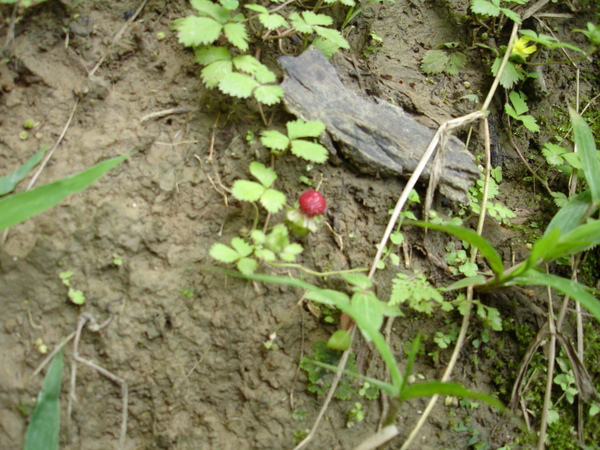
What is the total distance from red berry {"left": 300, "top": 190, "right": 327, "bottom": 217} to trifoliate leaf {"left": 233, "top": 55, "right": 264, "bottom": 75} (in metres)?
0.59

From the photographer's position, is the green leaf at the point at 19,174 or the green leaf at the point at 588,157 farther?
the green leaf at the point at 588,157

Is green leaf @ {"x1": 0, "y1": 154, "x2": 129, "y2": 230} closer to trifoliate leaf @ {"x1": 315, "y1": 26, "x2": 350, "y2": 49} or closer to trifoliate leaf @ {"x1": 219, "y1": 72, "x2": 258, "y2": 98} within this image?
trifoliate leaf @ {"x1": 219, "y1": 72, "x2": 258, "y2": 98}

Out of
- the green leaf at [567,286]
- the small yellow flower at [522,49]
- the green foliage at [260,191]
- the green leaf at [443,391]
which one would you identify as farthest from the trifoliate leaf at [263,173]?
the small yellow flower at [522,49]

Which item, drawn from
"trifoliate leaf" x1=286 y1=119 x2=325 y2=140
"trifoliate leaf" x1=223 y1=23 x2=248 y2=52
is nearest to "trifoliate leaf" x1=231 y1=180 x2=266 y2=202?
"trifoliate leaf" x1=286 y1=119 x2=325 y2=140

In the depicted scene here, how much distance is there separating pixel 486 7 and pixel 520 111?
0.59 meters

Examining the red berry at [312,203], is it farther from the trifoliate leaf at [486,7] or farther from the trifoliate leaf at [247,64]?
the trifoliate leaf at [486,7]

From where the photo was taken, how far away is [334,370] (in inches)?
68.1

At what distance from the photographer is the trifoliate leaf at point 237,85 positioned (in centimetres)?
183

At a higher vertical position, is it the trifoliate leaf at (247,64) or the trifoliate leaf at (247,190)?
the trifoliate leaf at (247,64)

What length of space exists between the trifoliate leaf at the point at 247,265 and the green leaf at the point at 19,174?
94 centimetres

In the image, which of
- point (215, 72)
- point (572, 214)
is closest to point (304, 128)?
point (215, 72)

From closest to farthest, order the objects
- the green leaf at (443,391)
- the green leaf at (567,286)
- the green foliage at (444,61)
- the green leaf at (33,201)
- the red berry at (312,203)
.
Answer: the green leaf at (443,391) → the green leaf at (33,201) → the green leaf at (567,286) → the red berry at (312,203) → the green foliage at (444,61)

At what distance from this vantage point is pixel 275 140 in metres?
1.86

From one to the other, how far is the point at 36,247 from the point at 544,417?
2.19 meters
